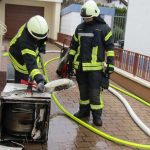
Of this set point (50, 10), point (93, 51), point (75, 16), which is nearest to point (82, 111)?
point (93, 51)

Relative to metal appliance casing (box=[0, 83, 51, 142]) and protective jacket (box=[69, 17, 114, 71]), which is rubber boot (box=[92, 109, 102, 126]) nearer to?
protective jacket (box=[69, 17, 114, 71])

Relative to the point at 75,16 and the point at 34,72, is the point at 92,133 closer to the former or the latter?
the point at 34,72

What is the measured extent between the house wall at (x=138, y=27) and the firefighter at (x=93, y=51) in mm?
5291

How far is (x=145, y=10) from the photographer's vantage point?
434 inches

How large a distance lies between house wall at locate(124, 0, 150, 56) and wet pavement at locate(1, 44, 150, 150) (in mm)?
4070

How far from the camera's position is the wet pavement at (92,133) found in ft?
15.6

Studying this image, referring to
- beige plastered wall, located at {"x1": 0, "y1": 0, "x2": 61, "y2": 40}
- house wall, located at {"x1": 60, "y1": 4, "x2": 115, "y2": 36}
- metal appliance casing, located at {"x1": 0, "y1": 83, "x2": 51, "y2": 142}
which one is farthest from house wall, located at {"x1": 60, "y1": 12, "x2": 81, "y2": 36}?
metal appliance casing, located at {"x1": 0, "y1": 83, "x2": 51, "y2": 142}

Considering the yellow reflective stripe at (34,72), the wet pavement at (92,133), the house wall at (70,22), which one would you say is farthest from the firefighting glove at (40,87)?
the house wall at (70,22)

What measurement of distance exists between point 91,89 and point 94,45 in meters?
0.73

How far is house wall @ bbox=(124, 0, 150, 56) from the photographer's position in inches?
428

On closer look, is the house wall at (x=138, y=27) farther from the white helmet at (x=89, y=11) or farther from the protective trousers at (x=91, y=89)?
the white helmet at (x=89, y=11)

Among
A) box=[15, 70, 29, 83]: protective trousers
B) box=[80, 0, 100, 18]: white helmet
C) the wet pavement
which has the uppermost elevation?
box=[80, 0, 100, 18]: white helmet

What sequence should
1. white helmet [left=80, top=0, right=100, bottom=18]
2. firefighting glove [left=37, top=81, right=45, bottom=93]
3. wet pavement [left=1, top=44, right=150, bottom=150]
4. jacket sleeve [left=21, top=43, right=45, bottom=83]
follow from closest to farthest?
firefighting glove [left=37, top=81, right=45, bottom=93] → jacket sleeve [left=21, top=43, right=45, bottom=83] → wet pavement [left=1, top=44, right=150, bottom=150] → white helmet [left=80, top=0, right=100, bottom=18]

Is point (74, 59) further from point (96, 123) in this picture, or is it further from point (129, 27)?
point (129, 27)
